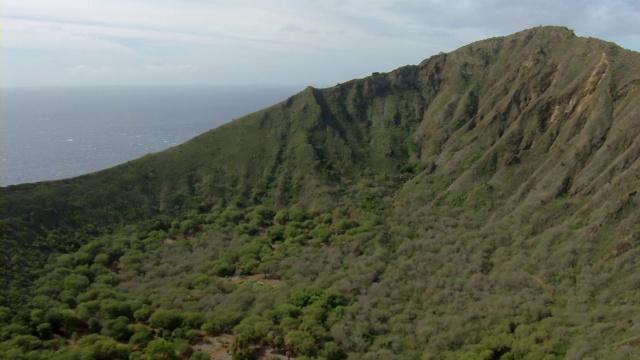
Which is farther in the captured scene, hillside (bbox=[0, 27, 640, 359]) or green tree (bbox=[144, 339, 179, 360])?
hillside (bbox=[0, 27, 640, 359])

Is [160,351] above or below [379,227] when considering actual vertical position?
below

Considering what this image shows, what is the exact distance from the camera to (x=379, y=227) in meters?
70.4

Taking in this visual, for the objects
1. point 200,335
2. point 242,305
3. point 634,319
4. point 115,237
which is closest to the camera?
point 634,319

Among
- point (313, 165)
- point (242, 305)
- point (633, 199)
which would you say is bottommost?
point (242, 305)

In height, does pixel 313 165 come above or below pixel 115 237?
above

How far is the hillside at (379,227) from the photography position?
45031 mm

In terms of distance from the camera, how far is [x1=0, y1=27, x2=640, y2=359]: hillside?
45.0 m

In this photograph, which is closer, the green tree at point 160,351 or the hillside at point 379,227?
the green tree at point 160,351

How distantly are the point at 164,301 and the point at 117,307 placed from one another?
202 inches

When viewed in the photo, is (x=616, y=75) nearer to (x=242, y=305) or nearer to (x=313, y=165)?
(x=313, y=165)

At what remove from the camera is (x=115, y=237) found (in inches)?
2788

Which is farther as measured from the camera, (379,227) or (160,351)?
(379,227)

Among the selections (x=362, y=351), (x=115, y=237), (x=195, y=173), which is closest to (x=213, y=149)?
(x=195, y=173)

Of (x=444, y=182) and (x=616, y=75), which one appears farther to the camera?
(x=444, y=182)
